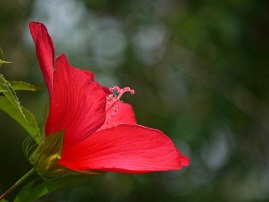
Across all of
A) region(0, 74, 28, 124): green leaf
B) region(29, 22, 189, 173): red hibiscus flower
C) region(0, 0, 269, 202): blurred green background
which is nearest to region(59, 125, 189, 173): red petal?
region(29, 22, 189, 173): red hibiscus flower

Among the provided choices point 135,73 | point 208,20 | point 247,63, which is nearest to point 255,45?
point 247,63

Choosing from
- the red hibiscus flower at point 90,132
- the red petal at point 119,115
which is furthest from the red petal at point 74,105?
the red petal at point 119,115

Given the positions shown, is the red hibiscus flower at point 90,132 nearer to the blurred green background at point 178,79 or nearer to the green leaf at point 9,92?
the green leaf at point 9,92

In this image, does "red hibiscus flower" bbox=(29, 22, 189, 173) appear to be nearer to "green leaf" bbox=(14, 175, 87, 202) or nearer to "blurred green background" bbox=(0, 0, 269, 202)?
"green leaf" bbox=(14, 175, 87, 202)

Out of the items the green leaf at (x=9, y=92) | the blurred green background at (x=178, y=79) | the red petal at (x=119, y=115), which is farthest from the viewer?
the blurred green background at (x=178, y=79)

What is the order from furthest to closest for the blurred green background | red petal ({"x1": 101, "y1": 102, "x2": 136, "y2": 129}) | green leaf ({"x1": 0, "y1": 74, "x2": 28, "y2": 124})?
the blurred green background < red petal ({"x1": 101, "y1": 102, "x2": 136, "y2": 129}) < green leaf ({"x1": 0, "y1": 74, "x2": 28, "y2": 124})

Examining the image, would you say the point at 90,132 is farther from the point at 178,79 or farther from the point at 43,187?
the point at 178,79

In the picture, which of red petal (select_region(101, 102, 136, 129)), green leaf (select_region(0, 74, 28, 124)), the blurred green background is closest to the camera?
green leaf (select_region(0, 74, 28, 124))
